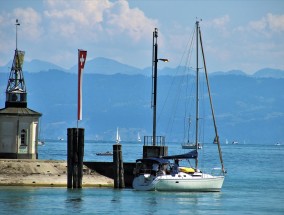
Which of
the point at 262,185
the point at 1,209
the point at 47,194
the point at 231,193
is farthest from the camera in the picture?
the point at 262,185

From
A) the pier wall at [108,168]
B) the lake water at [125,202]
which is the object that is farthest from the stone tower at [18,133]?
the lake water at [125,202]

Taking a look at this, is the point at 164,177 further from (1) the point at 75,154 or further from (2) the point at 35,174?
(2) the point at 35,174

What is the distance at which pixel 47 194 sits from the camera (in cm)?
5919

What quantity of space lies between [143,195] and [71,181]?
4780 millimetres

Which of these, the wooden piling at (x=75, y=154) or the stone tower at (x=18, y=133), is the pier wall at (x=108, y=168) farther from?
the stone tower at (x=18, y=133)

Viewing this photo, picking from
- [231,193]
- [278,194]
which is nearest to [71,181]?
[231,193]

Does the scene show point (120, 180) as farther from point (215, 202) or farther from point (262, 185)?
point (262, 185)

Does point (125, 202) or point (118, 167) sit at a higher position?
point (118, 167)

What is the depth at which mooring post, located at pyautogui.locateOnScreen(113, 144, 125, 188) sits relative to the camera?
6084 cm

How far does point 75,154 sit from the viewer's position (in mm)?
59406

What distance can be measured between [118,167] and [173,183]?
165 inches

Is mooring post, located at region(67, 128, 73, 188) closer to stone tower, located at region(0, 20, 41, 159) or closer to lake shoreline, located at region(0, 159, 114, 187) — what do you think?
lake shoreline, located at region(0, 159, 114, 187)

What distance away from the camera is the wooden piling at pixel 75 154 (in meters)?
59.3

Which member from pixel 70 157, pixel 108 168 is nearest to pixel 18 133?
pixel 108 168
